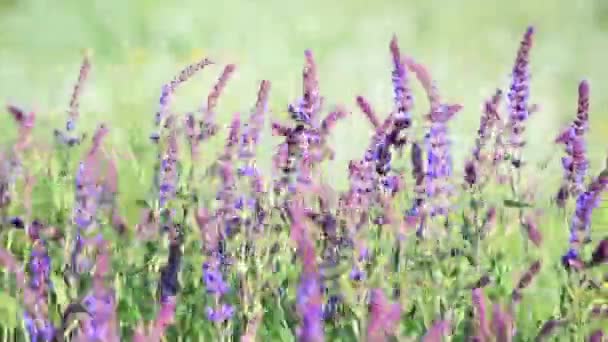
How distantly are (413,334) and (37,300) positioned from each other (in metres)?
0.91

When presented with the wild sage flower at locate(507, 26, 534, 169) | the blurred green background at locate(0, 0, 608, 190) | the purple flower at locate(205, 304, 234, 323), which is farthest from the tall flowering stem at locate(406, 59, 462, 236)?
the blurred green background at locate(0, 0, 608, 190)

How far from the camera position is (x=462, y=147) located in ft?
11.6

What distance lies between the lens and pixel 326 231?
1.97 metres

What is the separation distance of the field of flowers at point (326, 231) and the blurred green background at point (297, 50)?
3.05 feet

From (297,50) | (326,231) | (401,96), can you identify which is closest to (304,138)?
(326,231)

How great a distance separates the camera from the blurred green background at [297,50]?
12.0 feet

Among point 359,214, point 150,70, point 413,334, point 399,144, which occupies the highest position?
point 150,70

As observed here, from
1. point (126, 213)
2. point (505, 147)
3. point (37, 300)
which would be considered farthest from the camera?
point (126, 213)

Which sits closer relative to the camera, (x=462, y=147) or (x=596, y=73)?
(x=462, y=147)

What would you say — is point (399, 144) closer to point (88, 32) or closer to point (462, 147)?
point (462, 147)

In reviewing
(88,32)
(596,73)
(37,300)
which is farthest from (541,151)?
(37,300)

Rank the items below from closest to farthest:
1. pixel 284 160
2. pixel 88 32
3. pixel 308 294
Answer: pixel 308 294
pixel 284 160
pixel 88 32

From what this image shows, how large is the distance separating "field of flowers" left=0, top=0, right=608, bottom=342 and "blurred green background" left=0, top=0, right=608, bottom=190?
36.6 inches

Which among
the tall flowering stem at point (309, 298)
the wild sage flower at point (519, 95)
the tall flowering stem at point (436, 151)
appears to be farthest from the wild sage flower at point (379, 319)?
the wild sage flower at point (519, 95)
